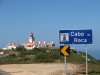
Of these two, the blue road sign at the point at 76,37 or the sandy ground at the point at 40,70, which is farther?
the sandy ground at the point at 40,70

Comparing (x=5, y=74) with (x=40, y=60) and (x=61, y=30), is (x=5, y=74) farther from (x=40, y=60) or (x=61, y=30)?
(x=40, y=60)

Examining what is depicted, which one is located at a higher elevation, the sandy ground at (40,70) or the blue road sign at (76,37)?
the blue road sign at (76,37)

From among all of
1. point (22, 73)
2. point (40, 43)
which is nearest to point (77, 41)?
point (22, 73)

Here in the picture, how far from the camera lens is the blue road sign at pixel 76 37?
2095 centimetres

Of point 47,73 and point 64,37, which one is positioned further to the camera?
point 47,73

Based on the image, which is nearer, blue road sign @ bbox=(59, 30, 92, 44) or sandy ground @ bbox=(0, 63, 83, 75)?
blue road sign @ bbox=(59, 30, 92, 44)

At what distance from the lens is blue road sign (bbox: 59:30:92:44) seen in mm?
20955

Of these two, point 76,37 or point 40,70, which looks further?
point 40,70

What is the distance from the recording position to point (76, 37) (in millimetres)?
21219

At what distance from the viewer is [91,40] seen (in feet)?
69.7

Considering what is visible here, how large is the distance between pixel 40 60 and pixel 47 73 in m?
16.4

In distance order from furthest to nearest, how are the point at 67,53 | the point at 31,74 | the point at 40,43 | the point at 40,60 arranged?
the point at 40,43 → the point at 40,60 → the point at 31,74 → the point at 67,53

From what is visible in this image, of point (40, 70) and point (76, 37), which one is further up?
point (76, 37)

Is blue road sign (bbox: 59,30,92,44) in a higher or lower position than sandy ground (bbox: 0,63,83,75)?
higher
